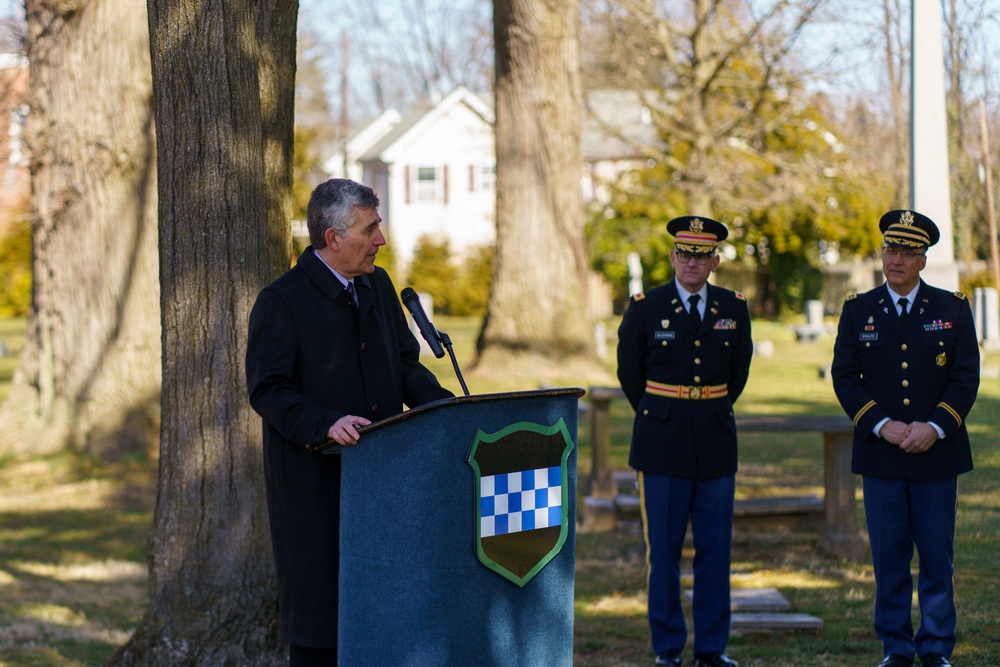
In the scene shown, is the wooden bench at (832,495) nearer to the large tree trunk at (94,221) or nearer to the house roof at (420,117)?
the large tree trunk at (94,221)

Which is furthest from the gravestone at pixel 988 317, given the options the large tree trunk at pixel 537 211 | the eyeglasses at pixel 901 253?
the eyeglasses at pixel 901 253

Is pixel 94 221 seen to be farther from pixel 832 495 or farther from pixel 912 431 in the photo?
pixel 912 431

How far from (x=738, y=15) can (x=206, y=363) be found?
22.8 meters

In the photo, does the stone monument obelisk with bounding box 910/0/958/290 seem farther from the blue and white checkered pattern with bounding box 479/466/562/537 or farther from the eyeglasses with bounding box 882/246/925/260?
the blue and white checkered pattern with bounding box 479/466/562/537

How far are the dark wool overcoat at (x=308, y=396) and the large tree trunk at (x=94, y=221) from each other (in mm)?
7956

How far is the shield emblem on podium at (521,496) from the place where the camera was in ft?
11.9

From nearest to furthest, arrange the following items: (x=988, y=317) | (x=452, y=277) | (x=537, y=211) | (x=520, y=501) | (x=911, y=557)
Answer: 1. (x=520, y=501)
2. (x=911, y=557)
3. (x=537, y=211)
4. (x=988, y=317)
5. (x=452, y=277)

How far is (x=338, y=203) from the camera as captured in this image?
13.1 feet

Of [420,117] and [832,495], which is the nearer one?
[832,495]

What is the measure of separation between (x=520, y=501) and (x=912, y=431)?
7.48 ft

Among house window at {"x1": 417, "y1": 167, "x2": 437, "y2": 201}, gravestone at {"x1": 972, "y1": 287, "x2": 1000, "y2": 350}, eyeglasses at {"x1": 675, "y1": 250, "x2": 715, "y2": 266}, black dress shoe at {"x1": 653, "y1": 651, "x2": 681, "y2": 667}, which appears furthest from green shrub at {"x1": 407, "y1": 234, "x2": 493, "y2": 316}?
black dress shoe at {"x1": 653, "y1": 651, "x2": 681, "y2": 667}

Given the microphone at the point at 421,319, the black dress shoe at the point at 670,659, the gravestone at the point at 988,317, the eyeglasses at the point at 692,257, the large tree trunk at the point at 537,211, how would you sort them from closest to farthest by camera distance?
the microphone at the point at 421,319
the black dress shoe at the point at 670,659
the eyeglasses at the point at 692,257
the large tree trunk at the point at 537,211
the gravestone at the point at 988,317

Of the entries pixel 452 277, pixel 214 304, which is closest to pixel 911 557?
pixel 214 304

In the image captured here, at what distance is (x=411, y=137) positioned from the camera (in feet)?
161
